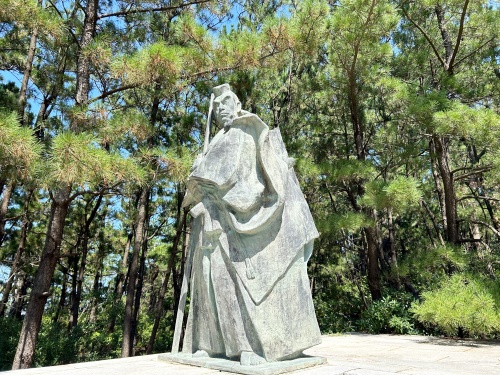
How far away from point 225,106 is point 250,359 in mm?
1953

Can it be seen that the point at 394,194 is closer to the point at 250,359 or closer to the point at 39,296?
the point at 250,359

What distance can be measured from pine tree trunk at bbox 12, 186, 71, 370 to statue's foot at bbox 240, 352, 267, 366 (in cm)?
398

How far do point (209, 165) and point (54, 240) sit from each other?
12.1 feet

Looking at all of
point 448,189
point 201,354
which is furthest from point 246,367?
point 448,189

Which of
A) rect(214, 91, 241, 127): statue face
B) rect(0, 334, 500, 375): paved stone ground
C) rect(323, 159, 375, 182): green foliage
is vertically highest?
rect(323, 159, 375, 182): green foliage

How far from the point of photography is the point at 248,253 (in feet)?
9.89

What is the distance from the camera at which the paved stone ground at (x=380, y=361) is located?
281 centimetres

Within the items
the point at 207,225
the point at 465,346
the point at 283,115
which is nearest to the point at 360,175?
the point at 465,346

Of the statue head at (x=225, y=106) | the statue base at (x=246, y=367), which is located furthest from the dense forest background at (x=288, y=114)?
the statue base at (x=246, y=367)

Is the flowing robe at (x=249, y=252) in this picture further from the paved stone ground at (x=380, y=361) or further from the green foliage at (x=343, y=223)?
the green foliage at (x=343, y=223)

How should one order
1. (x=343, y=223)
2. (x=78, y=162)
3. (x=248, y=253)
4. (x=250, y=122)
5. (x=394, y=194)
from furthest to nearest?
(x=343, y=223) < (x=394, y=194) < (x=78, y=162) < (x=250, y=122) < (x=248, y=253)

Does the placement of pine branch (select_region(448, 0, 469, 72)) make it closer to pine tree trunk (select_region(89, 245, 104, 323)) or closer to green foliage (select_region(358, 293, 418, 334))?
green foliage (select_region(358, 293, 418, 334))

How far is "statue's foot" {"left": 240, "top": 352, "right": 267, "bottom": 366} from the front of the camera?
276 centimetres

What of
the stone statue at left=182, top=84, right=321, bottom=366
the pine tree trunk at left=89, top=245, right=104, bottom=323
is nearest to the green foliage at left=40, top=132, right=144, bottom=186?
the stone statue at left=182, top=84, right=321, bottom=366
